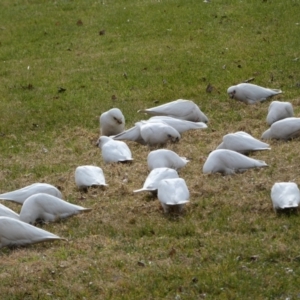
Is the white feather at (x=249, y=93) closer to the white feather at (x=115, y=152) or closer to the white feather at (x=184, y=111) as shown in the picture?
the white feather at (x=184, y=111)

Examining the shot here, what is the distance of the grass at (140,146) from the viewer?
5262 millimetres

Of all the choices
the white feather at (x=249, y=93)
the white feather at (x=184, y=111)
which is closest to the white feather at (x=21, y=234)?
the white feather at (x=184, y=111)

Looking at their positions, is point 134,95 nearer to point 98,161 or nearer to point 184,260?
point 98,161

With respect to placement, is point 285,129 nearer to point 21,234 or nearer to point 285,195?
point 285,195

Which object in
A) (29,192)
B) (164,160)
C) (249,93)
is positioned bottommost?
(29,192)

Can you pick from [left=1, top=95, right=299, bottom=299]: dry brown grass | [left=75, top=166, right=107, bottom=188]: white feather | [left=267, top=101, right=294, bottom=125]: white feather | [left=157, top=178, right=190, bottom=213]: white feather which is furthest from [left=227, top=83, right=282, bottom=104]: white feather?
[left=157, top=178, right=190, bottom=213]: white feather

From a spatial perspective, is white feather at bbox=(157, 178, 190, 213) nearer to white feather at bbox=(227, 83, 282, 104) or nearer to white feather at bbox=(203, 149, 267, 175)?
white feather at bbox=(203, 149, 267, 175)

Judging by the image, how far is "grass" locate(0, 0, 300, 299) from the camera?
5262 millimetres

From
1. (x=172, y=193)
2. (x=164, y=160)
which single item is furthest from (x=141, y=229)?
(x=164, y=160)

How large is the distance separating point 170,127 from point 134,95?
8.09ft

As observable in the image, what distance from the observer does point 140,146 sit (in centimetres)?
834

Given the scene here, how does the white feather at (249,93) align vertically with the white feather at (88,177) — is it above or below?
above

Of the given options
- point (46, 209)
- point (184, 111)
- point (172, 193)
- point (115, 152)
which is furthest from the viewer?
point (184, 111)

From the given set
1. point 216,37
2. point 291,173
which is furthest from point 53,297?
point 216,37
